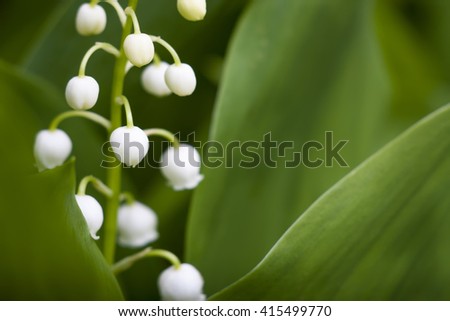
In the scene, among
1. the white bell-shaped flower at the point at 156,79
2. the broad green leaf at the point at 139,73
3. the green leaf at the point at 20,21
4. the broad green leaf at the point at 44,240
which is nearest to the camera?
the broad green leaf at the point at 44,240

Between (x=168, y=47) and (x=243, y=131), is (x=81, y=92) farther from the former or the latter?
(x=243, y=131)

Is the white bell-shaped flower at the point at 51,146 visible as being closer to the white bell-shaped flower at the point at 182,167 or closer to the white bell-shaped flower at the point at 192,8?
the white bell-shaped flower at the point at 182,167

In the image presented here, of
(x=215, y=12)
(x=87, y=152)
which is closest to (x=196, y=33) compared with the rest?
(x=215, y=12)

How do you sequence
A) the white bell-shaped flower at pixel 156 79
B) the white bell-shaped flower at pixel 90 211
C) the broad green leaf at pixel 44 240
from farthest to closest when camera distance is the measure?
1. the white bell-shaped flower at pixel 156 79
2. the white bell-shaped flower at pixel 90 211
3. the broad green leaf at pixel 44 240

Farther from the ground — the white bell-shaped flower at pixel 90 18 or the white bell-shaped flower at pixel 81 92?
the white bell-shaped flower at pixel 90 18

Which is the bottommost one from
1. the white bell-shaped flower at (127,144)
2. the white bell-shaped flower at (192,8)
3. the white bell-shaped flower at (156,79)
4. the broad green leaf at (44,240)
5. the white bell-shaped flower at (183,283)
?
the white bell-shaped flower at (183,283)

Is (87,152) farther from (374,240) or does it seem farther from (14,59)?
(374,240)

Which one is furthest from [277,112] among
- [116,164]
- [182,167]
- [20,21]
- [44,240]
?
A: [20,21]

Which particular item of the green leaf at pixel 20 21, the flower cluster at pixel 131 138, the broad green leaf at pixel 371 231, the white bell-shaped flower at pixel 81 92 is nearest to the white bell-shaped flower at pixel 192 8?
the flower cluster at pixel 131 138
